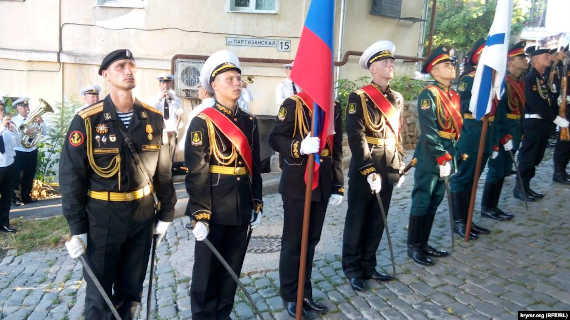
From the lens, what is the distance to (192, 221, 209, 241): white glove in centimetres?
330

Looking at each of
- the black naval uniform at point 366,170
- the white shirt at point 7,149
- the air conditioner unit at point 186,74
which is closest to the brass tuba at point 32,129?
the white shirt at point 7,149

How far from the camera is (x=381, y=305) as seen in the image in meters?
4.08

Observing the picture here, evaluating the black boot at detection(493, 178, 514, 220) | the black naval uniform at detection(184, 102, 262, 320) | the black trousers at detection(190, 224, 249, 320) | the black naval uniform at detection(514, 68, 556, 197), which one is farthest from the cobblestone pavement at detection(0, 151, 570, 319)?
the black naval uniform at detection(514, 68, 556, 197)

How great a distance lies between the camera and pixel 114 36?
1063cm

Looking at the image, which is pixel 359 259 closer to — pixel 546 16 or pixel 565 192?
pixel 565 192

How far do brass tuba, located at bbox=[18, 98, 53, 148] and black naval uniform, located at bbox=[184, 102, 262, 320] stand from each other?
18.2ft

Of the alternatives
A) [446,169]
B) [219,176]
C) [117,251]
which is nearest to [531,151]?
[446,169]

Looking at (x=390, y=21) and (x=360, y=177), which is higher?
(x=390, y=21)

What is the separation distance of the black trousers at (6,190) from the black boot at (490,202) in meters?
6.67

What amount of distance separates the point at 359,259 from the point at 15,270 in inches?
149

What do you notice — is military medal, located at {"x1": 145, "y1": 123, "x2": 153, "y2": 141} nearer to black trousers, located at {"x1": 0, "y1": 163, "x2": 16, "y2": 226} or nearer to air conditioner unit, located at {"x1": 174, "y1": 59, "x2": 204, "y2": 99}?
black trousers, located at {"x1": 0, "y1": 163, "x2": 16, "y2": 226}

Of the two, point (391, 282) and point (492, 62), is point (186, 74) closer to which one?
point (492, 62)

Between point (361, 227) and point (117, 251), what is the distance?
2.25 meters

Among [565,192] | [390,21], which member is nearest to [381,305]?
[565,192]
